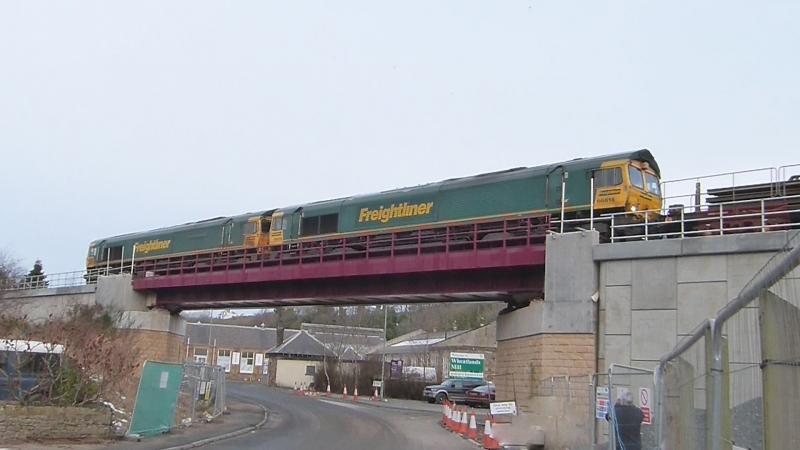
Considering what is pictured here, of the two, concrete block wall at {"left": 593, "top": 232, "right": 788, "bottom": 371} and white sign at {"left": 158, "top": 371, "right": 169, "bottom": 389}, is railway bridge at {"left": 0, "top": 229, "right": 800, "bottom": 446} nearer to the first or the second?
concrete block wall at {"left": 593, "top": 232, "right": 788, "bottom": 371}

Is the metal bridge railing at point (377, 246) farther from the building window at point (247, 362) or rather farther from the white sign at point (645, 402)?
the building window at point (247, 362)

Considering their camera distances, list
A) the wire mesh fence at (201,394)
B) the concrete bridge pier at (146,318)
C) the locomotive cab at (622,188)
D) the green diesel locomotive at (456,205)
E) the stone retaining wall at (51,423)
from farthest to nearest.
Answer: the concrete bridge pier at (146,318) < the wire mesh fence at (201,394) < the green diesel locomotive at (456,205) < the locomotive cab at (622,188) < the stone retaining wall at (51,423)

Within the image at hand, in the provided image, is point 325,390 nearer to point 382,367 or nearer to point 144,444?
point 382,367

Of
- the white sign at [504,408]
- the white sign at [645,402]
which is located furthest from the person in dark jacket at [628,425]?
the white sign at [504,408]

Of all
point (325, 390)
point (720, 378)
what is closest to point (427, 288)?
point (720, 378)

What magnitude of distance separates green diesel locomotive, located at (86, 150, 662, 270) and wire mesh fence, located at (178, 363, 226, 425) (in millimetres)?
7840

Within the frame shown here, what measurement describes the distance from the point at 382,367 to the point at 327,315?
51548mm

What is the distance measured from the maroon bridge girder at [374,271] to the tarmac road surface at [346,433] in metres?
5.00

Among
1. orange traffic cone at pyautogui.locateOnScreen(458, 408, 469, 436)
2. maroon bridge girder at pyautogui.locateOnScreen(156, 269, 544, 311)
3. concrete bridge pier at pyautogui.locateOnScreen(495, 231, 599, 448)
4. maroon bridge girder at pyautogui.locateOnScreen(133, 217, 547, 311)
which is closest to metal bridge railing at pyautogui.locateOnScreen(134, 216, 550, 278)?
maroon bridge girder at pyautogui.locateOnScreen(133, 217, 547, 311)

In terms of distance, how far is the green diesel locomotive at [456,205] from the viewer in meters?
25.3

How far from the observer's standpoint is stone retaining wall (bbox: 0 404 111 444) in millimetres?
16719

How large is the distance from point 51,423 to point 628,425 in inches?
503

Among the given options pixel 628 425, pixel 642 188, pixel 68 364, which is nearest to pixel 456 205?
pixel 642 188

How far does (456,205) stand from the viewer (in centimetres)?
2945
